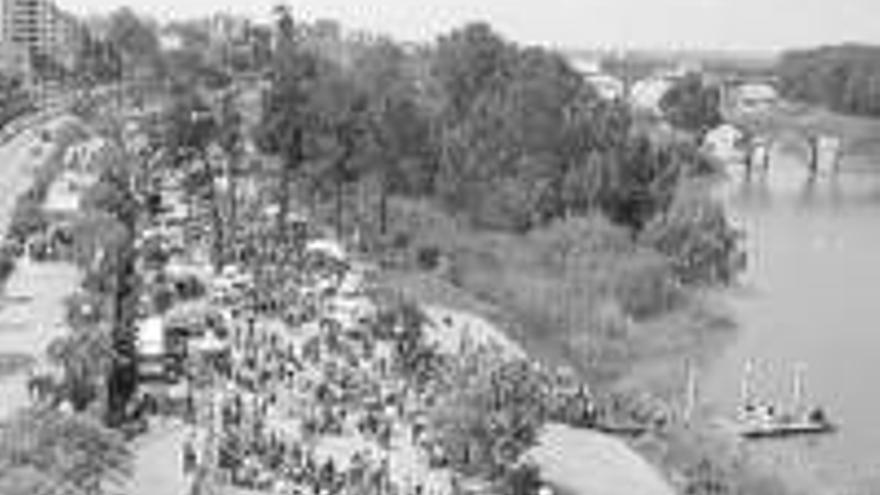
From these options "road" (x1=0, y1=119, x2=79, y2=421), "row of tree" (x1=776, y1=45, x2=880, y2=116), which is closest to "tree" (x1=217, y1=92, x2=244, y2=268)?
"road" (x1=0, y1=119, x2=79, y2=421)

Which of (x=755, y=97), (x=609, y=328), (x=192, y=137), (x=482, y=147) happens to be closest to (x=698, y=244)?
(x=609, y=328)

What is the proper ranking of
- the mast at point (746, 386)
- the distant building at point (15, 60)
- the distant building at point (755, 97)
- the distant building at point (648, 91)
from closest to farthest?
the mast at point (746, 386) → the distant building at point (15, 60) → the distant building at point (755, 97) → the distant building at point (648, 91)

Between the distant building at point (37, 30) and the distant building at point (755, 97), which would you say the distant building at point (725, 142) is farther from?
the distant building at point (37, 30)

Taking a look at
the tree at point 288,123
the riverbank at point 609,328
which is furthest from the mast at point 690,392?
the tree at point 288,123

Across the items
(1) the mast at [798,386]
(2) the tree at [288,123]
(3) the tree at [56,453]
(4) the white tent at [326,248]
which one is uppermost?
(2) the tree at [288,123]

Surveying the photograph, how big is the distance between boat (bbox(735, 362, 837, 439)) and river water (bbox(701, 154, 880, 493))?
0.38 meters

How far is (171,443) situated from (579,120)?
36.4m

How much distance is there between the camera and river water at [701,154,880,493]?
3259 centimetres

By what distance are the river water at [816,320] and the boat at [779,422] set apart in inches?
15.0

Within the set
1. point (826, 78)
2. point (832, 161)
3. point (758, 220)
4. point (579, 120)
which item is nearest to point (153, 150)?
point (579, 120)

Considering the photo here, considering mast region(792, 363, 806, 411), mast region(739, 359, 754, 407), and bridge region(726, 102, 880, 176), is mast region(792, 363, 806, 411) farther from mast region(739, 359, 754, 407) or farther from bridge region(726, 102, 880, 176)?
bridge region(726, 102, 880, 176)

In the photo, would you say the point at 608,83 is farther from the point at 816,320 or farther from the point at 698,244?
the point at 816,320

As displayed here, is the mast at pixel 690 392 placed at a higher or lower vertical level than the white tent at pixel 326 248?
lower

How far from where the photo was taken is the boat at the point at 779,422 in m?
32.8
